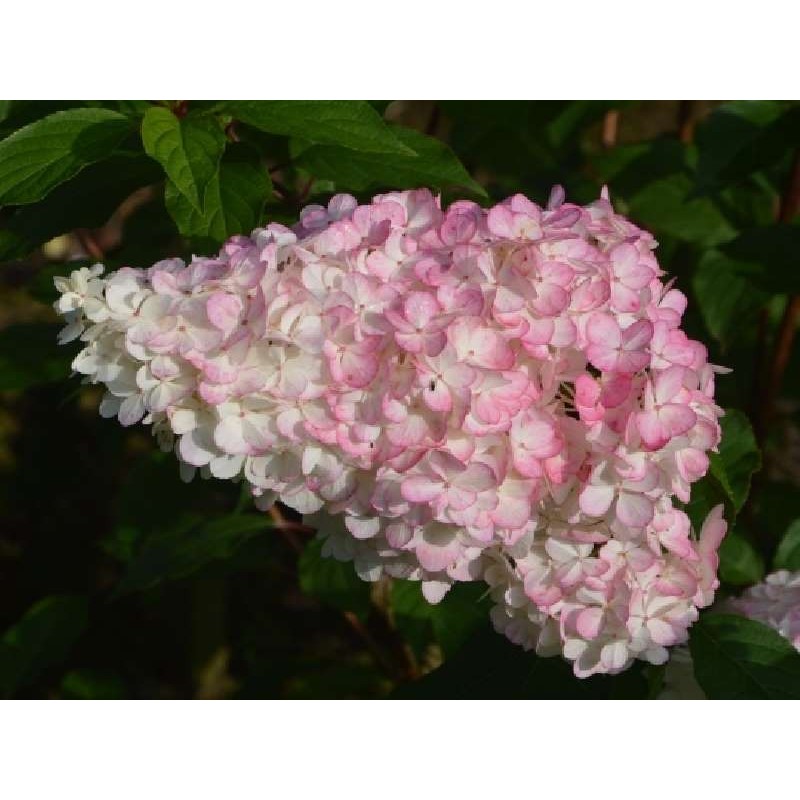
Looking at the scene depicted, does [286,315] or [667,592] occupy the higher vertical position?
[286,315]

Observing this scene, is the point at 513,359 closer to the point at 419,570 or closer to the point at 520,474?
the point at 520,474

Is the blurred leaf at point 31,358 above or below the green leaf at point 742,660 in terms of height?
above

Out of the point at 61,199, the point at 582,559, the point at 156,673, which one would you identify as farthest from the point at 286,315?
the point at 156,673

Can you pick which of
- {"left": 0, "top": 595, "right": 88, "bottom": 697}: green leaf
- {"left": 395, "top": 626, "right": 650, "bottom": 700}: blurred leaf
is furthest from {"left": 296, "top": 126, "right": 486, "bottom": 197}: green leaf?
{"left": 0, "top": 595, "right": 88, "bottom": 697}: green leaf

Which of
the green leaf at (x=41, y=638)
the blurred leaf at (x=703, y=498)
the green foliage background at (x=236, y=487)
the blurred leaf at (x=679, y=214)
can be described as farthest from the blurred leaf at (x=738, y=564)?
the green leaf at (x=41, y=638)

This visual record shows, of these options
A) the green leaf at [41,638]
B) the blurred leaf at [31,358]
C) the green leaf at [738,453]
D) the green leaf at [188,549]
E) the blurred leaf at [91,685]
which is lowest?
the blurred leaf at [91,685]

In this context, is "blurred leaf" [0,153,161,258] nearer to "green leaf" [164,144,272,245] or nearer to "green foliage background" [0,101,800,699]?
"green foliage background" [0,101,800,699]

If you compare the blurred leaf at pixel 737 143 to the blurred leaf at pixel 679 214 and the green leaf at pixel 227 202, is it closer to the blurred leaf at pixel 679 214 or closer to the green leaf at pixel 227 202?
the blurred leaf at pixel 679 214

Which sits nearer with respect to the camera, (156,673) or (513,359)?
(513,359)
